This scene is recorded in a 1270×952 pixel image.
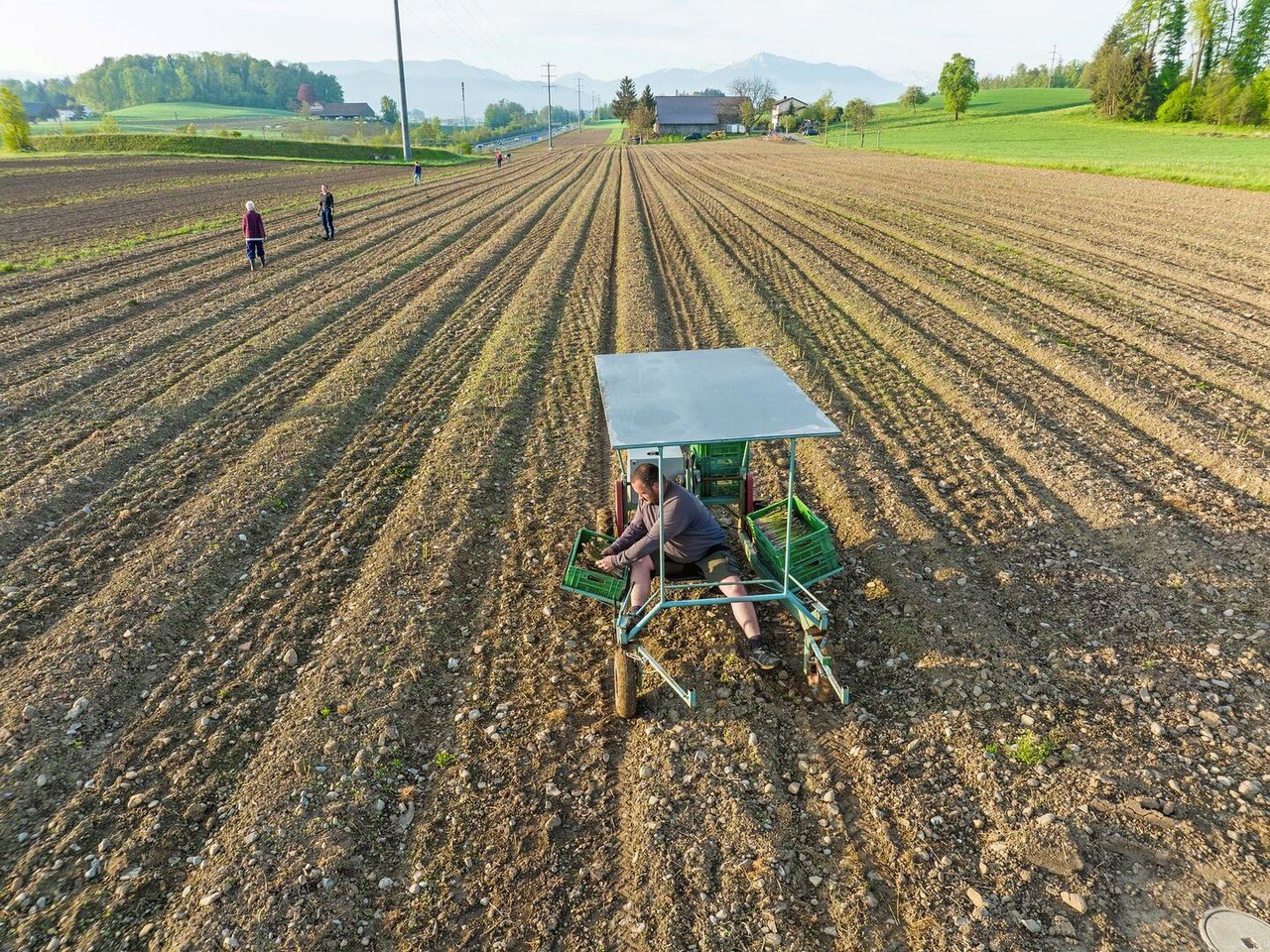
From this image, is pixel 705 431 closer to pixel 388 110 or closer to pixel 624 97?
pixel 624 97

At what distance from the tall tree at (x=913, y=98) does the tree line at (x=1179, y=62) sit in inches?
1261

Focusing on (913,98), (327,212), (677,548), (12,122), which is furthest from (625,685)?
(913,98)

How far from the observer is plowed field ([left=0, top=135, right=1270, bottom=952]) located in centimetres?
477

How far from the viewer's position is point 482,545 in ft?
28.1

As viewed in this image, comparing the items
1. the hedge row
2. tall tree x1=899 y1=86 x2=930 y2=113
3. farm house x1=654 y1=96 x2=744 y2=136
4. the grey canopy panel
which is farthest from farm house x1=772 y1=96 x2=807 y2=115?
the grey canopy panel

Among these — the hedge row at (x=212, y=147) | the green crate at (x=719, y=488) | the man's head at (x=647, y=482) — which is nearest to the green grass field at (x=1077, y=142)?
the green crate at (x=719, y=488)

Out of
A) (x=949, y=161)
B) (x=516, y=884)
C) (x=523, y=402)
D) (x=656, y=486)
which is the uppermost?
(x=949, y=161)

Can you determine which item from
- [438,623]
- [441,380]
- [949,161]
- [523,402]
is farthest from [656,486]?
[949,161]

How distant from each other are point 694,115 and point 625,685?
471 ft

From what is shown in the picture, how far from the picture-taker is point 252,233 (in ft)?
67.9

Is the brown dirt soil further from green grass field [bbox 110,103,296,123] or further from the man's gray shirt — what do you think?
green grass field [bbox 110,103,296,123]

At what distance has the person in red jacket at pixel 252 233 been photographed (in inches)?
813

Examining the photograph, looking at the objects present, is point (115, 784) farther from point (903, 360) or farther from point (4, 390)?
point (903, 360)

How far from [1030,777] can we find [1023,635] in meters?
1.71
